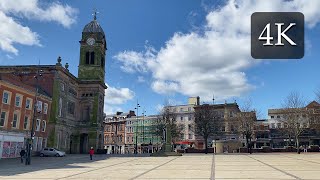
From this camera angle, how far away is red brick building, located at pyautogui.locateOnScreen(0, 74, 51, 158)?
42.3 meters

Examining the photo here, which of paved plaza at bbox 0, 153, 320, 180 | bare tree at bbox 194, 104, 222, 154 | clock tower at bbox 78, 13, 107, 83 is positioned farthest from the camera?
bare tree at bbox 194, 104, 222, 154

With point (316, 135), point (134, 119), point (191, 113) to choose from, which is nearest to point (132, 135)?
point (134, 119)

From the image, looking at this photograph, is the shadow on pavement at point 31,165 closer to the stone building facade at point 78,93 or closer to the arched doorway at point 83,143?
the stone building facade at point 78,93

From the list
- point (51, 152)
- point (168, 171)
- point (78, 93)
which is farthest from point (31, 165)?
point (78, 93)

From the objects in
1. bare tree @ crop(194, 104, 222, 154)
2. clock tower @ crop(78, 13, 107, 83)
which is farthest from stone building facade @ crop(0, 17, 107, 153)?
bare tree @ crop(194, 104, 222, 154)

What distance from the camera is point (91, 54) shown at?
246ft

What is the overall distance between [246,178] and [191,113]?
8965cm

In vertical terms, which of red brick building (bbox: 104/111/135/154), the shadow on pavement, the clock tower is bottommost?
the shadow on pavement

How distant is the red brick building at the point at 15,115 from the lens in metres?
42.3

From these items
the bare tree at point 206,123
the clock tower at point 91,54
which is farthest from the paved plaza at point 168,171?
the bare tree at point 206,123

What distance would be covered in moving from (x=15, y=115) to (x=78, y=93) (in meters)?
26.6

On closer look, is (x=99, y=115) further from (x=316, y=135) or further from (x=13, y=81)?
(x=316, y=135)

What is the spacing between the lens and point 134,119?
Answer: 393 feet

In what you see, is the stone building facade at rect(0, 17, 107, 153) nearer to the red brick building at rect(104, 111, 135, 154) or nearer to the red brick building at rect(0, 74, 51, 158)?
the red brick building at rect(0, 74, 51, 158)
